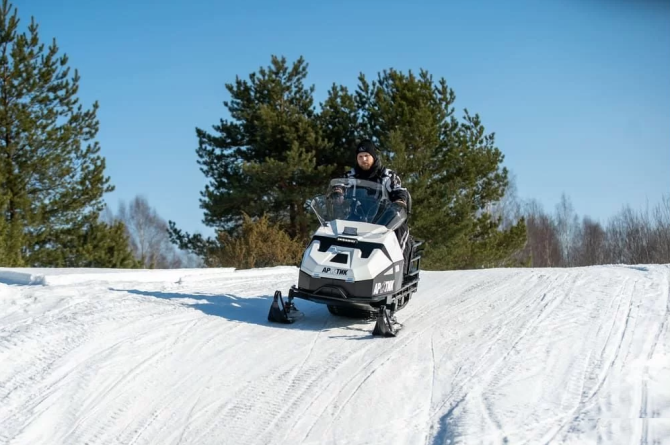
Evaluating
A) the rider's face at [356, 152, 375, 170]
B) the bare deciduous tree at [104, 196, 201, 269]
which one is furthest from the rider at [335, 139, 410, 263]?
the bare deciduous tree at [104, 196, 201, 269]

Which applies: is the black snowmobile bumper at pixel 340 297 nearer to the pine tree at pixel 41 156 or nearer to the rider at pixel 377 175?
the rider at pixel 377 175

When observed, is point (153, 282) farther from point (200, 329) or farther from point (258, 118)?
point (258, 118)

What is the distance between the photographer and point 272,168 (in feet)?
79.6

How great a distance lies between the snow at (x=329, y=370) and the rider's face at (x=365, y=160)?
1.96 metres

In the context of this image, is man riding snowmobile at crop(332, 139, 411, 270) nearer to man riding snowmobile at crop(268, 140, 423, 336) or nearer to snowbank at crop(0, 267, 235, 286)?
man riding snowmobile at crop(268, 140, 423, 336)

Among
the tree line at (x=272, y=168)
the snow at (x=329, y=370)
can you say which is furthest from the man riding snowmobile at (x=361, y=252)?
the tree line at (x=272, y=168)

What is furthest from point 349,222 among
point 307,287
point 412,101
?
point 412,101

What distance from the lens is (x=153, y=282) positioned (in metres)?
10.9

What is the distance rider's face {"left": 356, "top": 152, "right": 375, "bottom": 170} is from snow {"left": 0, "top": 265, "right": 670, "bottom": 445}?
1956mm

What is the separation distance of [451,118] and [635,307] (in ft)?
62.6

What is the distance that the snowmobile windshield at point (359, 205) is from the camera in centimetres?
833

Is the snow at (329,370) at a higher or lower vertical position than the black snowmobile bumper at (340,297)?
lower

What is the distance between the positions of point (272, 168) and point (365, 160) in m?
15.9

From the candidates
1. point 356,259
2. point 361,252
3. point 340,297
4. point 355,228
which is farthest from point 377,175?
point 340,297
